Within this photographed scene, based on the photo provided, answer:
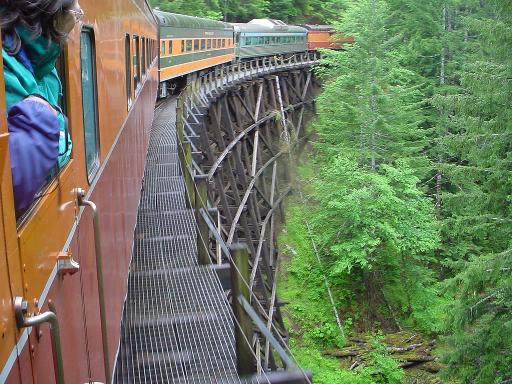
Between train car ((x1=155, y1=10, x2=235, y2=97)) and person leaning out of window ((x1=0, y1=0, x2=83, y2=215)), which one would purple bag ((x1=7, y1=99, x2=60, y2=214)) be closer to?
person leaning out of window ((x1=0, y1=0, x2=83, y2=215))

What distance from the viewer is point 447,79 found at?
21609mm

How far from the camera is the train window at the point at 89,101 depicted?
2.55 m

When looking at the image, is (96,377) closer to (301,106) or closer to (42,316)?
(42,316)

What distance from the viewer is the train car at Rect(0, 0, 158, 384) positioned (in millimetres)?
1197

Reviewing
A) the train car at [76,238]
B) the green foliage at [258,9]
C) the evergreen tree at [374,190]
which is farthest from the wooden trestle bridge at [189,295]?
the green foliage at [258,9]

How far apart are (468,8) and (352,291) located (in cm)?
1363

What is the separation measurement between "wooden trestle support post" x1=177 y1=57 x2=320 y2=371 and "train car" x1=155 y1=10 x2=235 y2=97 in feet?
3.23

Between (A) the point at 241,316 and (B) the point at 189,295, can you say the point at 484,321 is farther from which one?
(A) the point at 241,316

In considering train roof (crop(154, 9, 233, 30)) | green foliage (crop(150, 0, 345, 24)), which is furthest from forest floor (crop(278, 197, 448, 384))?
green foliage (crop(150, 0, 345, 24))

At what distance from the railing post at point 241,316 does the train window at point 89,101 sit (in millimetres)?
1367

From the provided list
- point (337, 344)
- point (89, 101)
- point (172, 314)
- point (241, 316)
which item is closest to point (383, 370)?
point (337, 344)

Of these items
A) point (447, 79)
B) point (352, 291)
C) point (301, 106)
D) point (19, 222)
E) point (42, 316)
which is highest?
point (19, 222)

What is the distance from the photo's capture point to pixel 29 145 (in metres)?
1.31

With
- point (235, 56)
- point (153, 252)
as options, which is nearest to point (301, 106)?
point (235, 56)
